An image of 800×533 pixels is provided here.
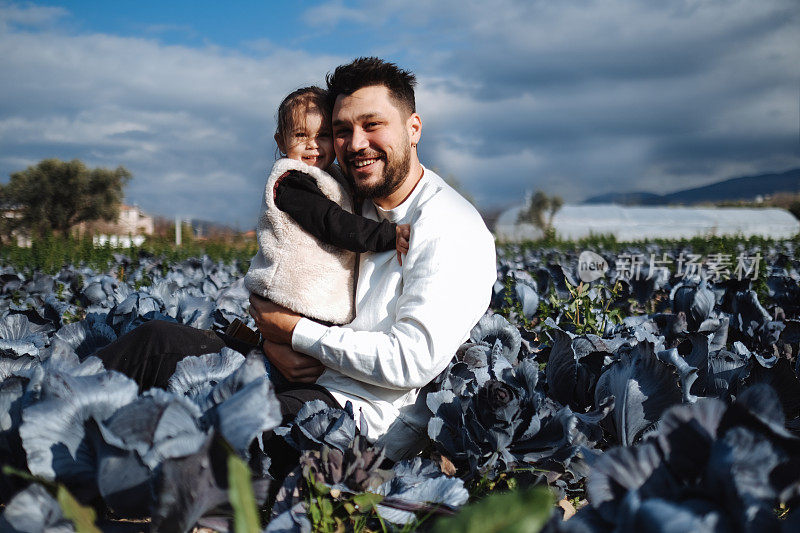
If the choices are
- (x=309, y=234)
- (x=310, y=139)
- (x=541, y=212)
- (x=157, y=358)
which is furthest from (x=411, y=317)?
(x=541, y=212)

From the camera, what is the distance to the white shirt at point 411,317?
1.89m

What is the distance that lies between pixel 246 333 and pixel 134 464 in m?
1.34

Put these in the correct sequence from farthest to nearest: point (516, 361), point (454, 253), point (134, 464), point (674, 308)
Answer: point (674, 308) < point (516, 361) < point (454, 253) < point (134, 464)

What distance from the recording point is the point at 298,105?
2.50 meters

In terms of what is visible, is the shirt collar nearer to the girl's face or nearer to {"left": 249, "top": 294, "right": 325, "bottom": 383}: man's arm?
the girl's face

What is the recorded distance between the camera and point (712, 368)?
2.12 meters

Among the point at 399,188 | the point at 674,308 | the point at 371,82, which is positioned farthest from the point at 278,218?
the point at 674,308

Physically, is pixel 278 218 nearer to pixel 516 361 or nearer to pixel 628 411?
pixel 516 361

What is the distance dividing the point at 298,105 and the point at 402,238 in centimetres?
82

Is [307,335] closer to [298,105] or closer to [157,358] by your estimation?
[157,358]

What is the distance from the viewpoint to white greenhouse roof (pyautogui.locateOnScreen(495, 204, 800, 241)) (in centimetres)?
3203

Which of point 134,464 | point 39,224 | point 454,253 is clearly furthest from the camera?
point 39,224

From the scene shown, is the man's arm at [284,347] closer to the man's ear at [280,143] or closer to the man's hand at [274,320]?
the man's hand at [274,320]

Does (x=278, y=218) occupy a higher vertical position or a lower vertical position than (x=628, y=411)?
higher
